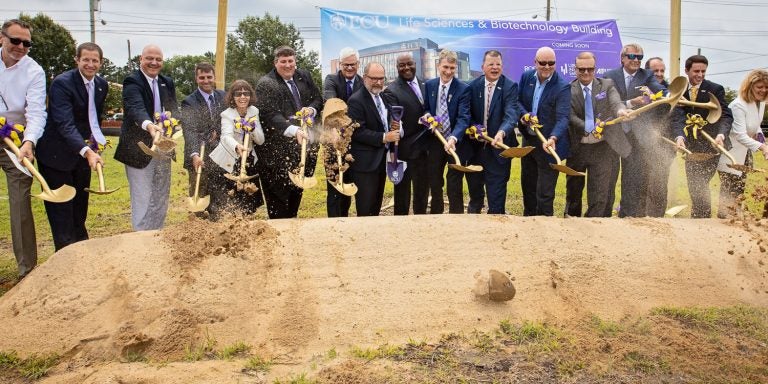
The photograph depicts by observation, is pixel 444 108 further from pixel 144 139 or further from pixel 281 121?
pixel 144 139

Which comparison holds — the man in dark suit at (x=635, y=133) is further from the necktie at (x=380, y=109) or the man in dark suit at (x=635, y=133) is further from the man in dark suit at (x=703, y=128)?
the necktie at (x=380, y=109)

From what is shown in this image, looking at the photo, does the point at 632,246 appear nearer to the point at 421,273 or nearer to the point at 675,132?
the point at 421,273

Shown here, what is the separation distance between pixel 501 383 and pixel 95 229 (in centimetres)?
545

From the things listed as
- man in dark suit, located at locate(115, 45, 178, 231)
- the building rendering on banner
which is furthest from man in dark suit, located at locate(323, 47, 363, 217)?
the building rendering on banner

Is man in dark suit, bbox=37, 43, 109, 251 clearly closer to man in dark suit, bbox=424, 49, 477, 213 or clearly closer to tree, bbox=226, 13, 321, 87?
man in dark suit, bbox=424, 49, 477, 213

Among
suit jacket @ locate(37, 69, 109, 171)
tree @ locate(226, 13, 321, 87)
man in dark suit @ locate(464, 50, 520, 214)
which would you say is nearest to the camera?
suit jacket @ locate(37, 69, 109, 171)

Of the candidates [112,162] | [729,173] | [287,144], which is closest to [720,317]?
[729,173]

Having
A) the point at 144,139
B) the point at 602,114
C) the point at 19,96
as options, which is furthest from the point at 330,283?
the point at 602,114

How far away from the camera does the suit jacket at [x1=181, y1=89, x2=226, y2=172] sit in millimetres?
5105

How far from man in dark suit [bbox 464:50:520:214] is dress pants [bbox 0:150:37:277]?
368 centimetres

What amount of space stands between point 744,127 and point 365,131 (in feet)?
11.1

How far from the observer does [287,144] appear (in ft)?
17.0

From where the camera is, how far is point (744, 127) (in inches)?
214

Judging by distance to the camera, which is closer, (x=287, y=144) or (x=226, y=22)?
(x=287, y=144)
